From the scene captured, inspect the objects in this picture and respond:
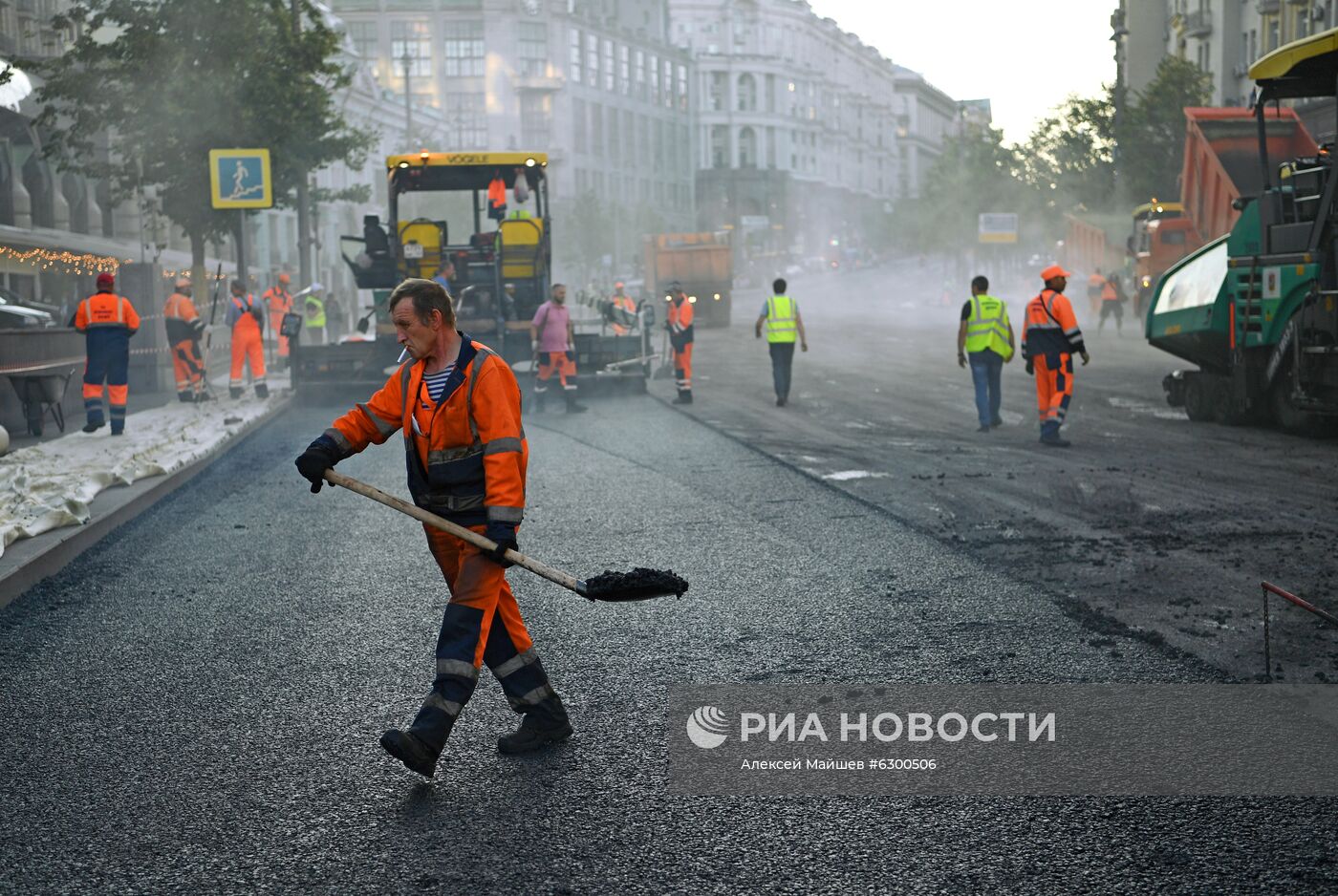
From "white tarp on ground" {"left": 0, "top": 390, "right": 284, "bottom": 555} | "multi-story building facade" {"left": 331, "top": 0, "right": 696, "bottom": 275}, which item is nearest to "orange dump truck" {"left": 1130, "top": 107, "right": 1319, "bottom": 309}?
"white tarp on ground" {"left": 0, "top": 390, "right": 284, "bottom": 555}

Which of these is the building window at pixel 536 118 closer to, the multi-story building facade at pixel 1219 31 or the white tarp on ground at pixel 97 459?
the multi-story building facade at pixel 1219 31

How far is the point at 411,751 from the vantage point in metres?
4.92

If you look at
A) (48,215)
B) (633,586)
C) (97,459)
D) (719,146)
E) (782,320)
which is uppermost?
(719,146)

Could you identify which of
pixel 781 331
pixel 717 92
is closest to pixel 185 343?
pixel 781 331

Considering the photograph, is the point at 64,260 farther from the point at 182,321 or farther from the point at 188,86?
the point at 182,321

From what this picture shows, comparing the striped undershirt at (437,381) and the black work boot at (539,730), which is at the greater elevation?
the striped undershirt at (437,381)

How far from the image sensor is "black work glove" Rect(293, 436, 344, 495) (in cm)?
526

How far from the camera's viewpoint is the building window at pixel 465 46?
97.6 metres

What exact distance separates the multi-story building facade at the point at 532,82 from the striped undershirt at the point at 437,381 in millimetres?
84364

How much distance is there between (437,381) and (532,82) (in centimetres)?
9630

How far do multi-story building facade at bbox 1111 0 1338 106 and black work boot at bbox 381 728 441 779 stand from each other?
126ft

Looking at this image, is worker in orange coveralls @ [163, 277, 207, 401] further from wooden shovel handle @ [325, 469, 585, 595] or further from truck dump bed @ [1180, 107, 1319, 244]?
wooden shovel handle @ [325, 469, 585, 595]

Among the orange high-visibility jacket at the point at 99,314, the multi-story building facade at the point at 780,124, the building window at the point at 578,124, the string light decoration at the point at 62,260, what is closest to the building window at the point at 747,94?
the multi-story building facade at the point at 780,124

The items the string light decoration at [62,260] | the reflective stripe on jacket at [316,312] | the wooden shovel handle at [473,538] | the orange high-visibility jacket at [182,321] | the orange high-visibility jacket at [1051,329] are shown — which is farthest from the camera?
the string light decoration at [62,260]
